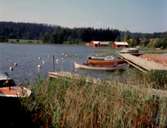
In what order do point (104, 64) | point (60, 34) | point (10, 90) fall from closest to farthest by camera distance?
point (10, 90) → point (104, 64) → point (60, 34)

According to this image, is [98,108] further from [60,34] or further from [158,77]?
[60,34]

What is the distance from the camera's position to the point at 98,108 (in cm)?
898

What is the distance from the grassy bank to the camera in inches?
343

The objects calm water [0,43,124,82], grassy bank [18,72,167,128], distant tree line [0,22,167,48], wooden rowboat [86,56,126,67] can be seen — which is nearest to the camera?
grassy bank [18,72,167,128]

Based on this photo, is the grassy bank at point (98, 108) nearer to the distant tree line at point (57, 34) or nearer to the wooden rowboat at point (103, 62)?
the wooden rowboat at point (103, 62)

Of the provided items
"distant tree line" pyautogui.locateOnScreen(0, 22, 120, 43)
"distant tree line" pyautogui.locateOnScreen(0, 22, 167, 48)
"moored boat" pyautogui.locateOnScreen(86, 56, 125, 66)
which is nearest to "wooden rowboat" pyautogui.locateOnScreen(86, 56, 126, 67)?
"moored boat" pyautogui.locateOnScreen(86, 56, 125, 66)

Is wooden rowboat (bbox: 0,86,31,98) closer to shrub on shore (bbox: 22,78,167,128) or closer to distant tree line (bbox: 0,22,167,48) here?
shrub on shore (bbox: 22,78,167,128)

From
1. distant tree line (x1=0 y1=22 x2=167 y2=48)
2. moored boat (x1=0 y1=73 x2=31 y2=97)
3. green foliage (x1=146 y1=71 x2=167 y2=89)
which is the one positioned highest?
moored boat (x1=0 y1=73 x2=31 y2=97)

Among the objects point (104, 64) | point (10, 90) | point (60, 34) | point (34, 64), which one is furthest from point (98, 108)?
point (60, 34)

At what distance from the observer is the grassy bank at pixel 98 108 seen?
8.71 meters

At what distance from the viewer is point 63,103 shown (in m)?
9.55

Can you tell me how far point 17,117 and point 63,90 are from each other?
1515mm

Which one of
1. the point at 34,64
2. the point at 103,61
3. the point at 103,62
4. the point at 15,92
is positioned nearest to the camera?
the point at 15,92

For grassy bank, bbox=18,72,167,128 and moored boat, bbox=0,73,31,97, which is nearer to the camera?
grassy bank, bbox=18,72,167,128
